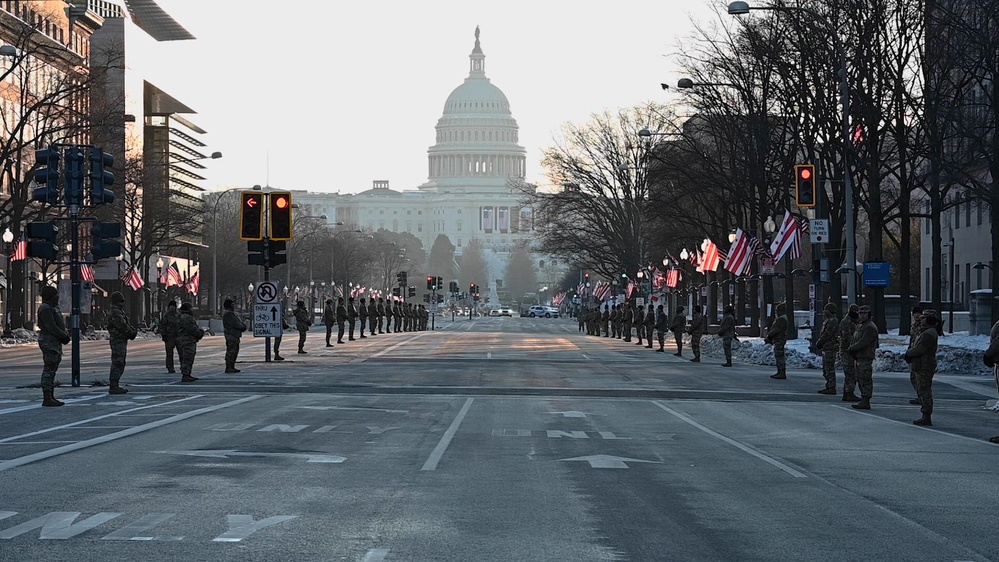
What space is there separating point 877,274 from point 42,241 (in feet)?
85.2

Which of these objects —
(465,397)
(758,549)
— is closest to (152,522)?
(758,549)

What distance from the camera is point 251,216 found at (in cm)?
3606

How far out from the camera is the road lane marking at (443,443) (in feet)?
49.8

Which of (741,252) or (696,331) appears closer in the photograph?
(696,331)

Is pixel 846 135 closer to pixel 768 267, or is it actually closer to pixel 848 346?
pixel 768 267

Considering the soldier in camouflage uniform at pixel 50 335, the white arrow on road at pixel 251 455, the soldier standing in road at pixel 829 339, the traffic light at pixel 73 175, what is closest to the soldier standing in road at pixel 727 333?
the soldier standing in road at pixel 829 339

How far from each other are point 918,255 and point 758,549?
94.7 metres

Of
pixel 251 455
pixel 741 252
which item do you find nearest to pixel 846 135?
pixel 741 252

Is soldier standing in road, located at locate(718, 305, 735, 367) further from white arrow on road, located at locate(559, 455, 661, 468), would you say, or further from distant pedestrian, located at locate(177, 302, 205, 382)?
white arrow on road, located at locate(559, 455, 661, 468)

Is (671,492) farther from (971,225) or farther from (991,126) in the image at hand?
(971,225)

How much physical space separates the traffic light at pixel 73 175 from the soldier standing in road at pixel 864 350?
13.8 metres

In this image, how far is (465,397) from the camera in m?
26.2

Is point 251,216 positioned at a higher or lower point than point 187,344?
higher

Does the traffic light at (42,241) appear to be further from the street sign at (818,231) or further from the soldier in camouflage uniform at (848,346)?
the street sign at (818,231)
